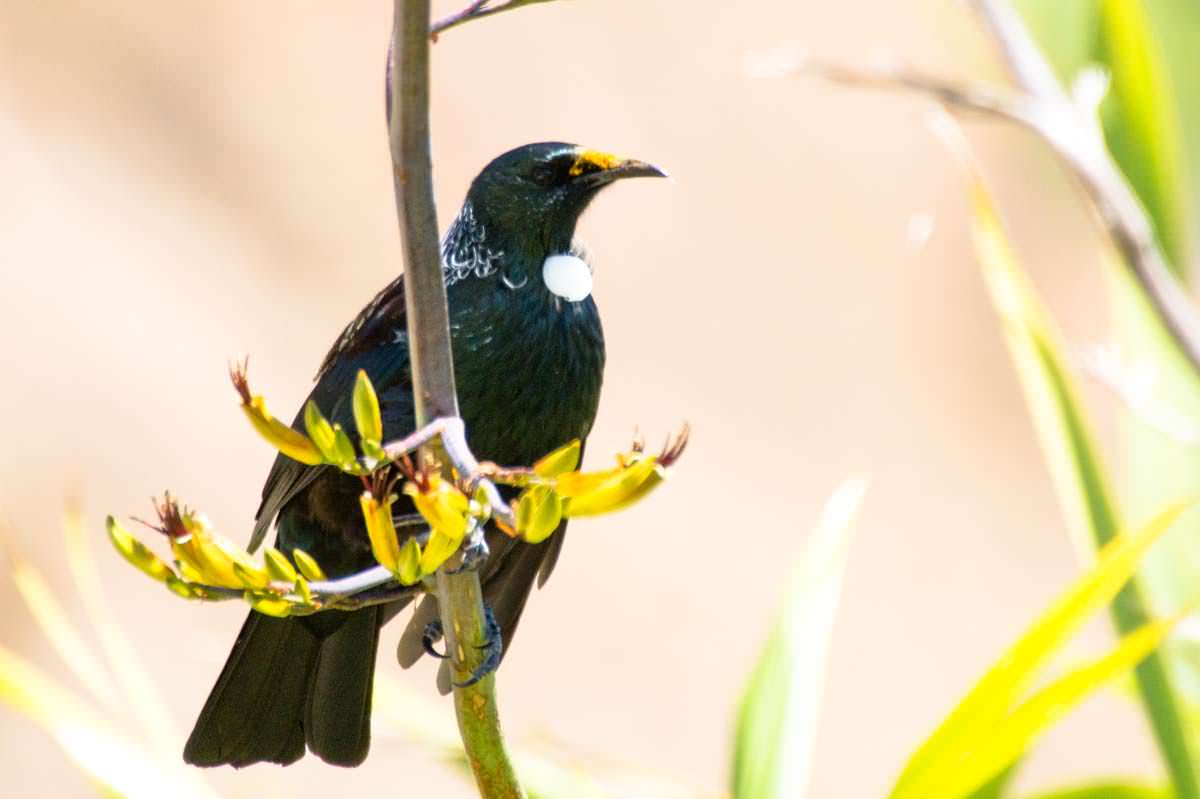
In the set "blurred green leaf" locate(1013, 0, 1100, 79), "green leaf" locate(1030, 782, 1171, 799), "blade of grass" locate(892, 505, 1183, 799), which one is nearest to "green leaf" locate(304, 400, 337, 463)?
"blade of grass" locate(892, 505, 1183, 799)

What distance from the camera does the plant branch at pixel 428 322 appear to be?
845 millimetres

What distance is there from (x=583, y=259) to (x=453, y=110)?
9.30 ft

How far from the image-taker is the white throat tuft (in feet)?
5.34

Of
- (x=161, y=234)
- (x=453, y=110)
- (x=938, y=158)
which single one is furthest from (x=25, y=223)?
(x=938, y=158)

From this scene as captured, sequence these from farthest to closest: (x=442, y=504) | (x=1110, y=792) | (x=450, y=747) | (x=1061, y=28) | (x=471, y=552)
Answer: (x=1061, y=28)
(x=450, y=747)
(x=1110, y=792)
(x=471, y=552)
(x=442, y=504)

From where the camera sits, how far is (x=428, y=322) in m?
0.93

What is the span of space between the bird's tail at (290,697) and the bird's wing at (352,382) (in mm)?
194

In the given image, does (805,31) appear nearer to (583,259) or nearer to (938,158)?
(938,158)

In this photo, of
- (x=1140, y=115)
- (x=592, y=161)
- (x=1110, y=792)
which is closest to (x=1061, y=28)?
(x=1140, y=115)

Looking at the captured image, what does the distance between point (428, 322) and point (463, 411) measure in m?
0.65

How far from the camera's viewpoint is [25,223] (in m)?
4.25

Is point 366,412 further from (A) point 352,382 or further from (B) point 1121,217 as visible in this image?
(B) point 1121,217

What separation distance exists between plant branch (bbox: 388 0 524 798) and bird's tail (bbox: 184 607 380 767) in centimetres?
64

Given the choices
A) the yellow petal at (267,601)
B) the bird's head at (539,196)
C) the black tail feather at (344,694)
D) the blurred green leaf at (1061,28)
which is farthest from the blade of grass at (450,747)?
the blurred green leaf at (1061,28)
